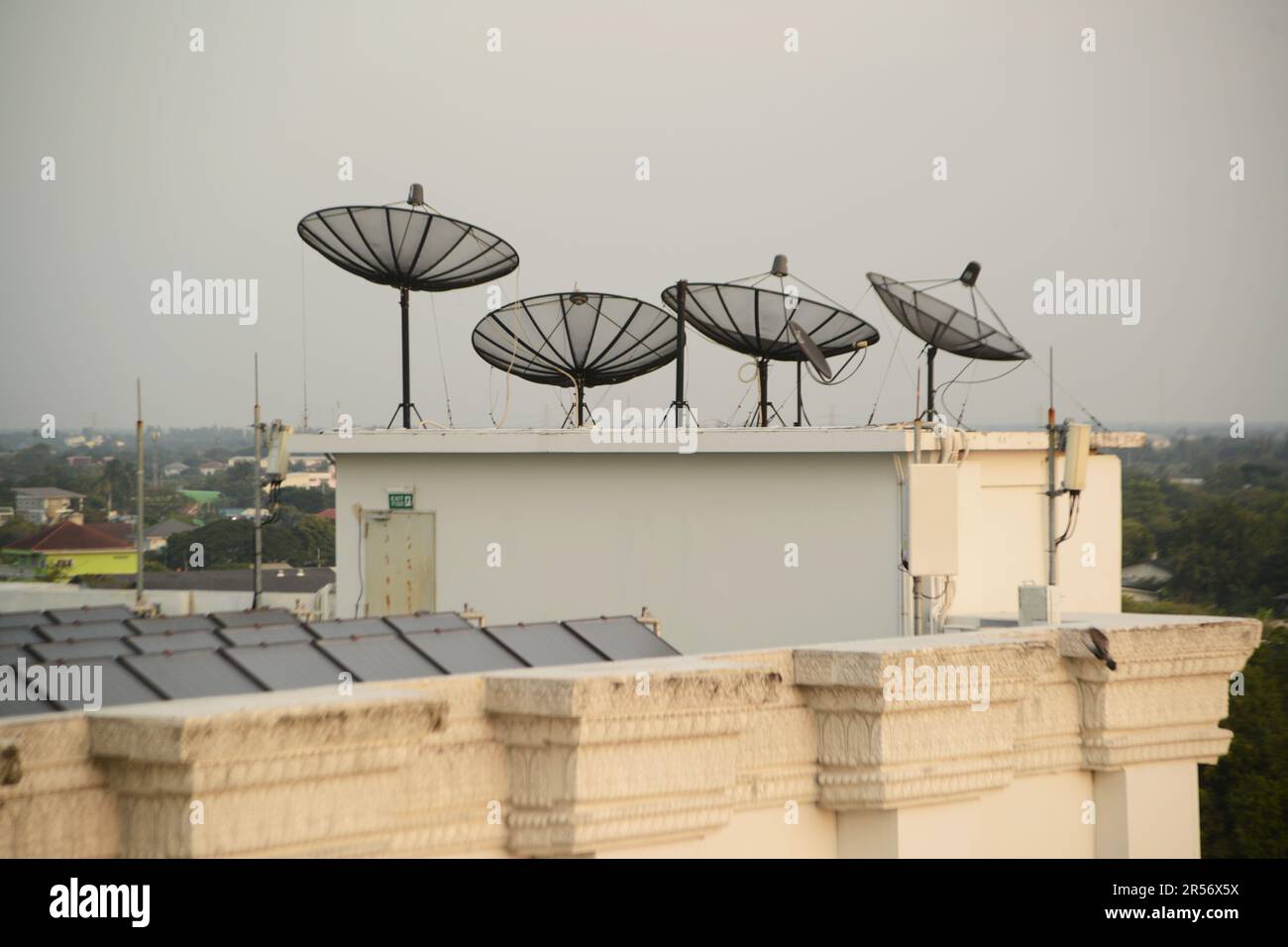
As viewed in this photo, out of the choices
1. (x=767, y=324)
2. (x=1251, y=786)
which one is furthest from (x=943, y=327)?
(x=1251, y=786)

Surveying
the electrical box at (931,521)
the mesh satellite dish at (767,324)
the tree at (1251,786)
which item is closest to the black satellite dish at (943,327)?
the mesh satellite dish at (767,324)

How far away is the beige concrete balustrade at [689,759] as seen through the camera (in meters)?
5.38

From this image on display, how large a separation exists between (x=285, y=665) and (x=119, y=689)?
90 cm

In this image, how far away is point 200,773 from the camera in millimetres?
5270

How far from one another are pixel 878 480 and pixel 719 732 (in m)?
9.41

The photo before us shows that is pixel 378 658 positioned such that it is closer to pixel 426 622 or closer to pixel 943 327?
pixel 426 622

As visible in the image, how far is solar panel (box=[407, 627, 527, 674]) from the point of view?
8414 millimetres

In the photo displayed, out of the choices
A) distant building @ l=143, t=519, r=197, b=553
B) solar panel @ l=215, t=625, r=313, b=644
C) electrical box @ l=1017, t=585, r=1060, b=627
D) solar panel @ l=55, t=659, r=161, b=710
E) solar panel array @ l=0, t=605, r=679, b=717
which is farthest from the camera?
distant building @ l=143, t=519, r=197, b=553

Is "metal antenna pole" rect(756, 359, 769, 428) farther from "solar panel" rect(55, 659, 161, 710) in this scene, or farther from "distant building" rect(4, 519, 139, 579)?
"solar panel" rect(55, 659, 161, 710)

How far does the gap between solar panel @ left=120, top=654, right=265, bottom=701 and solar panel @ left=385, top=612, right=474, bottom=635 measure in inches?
74.6

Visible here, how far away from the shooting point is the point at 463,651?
870 cm

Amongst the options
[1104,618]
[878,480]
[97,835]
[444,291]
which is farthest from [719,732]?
[444,291]

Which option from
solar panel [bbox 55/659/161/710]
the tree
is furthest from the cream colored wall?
the tree

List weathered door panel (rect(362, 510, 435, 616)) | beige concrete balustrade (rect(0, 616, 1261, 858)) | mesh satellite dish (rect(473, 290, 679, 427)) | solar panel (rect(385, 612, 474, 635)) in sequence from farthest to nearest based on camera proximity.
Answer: mesh satellite dish (rect(473, 290, 679, 427)) → weathered door panel (rect(362, 510, 435, 616)) → solar panel (rect(385, 612, 474, 635)) → beige concrete balustrade (rect(0, 616, 1261, 858))
